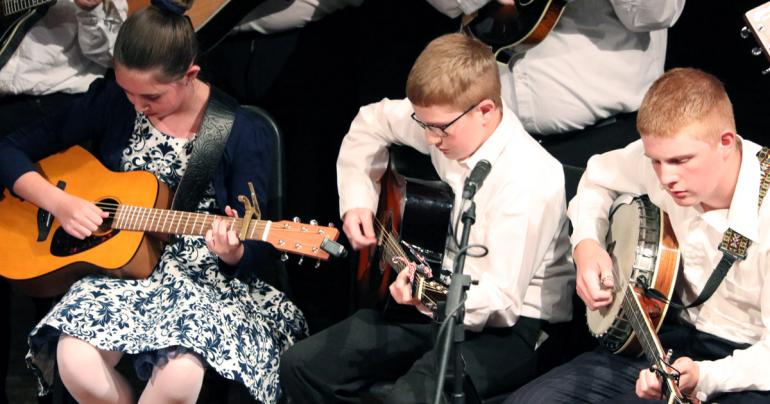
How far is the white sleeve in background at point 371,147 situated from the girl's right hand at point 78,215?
843mm

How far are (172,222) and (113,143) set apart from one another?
0.45 meters

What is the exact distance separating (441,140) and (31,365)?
5.18ft

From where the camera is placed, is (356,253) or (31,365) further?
(356,253)

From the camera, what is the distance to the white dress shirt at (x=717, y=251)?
291 centimetres

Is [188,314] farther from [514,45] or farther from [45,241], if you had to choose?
[514,45]

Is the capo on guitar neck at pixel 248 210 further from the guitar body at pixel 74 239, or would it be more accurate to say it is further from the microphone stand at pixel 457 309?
the microphone stand at pixel 457 309

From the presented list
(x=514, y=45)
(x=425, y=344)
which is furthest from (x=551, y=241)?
(x=514, y=45)

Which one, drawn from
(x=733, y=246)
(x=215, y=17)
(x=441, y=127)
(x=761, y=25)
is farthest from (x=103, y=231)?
(x=761, y=25)

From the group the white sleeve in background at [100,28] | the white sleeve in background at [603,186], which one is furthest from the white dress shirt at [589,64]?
the white sleeve in background at [100,28]

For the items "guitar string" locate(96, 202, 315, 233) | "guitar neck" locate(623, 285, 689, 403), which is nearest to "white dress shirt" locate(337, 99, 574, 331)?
"guitar neck" locate(623, 285, 689, 403)

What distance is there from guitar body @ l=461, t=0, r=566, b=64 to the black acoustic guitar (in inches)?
66.5

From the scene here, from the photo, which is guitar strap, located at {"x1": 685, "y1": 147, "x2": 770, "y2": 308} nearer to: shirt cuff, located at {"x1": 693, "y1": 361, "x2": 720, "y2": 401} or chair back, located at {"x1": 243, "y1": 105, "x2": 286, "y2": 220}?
shirt cuff, located at {"x1": 693, "y1": 361, "x2": 720, "y2": 401}

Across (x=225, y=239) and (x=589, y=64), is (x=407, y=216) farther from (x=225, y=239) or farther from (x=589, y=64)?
(x=589, y=64)

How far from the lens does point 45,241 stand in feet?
12.9
